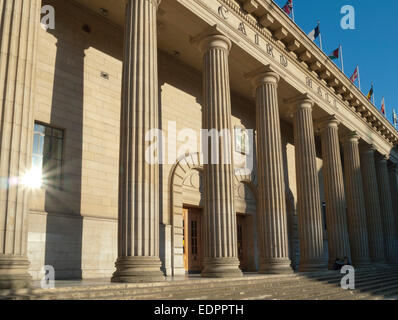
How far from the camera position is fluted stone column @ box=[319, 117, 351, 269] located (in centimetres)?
2278

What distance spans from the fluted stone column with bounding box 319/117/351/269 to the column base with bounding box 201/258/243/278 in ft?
35.1

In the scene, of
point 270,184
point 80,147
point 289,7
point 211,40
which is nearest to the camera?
point 80,147

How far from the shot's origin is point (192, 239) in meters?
19.6

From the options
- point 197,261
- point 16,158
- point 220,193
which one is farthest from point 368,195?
point 16,158

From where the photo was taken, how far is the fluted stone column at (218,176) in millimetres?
14023

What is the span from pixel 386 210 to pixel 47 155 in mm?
26040

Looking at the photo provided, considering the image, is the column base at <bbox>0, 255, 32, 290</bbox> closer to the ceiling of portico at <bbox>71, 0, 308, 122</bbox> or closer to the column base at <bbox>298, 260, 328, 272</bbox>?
the ceiling of portico at <bbox>71, 0, 308, 122</bbox>

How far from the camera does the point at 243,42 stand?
682 inches

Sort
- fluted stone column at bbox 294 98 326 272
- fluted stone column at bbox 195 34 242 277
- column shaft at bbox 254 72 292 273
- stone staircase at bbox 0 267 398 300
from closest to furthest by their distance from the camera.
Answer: stone staircase at bbox 0 267 398 300 < fluted stone column at bbox 195 34 242 277 < column shaft at bbox 254 72 292 273 < fluted stone column at bbox 294 98 326 272

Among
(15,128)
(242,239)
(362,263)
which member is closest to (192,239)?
(242,239)

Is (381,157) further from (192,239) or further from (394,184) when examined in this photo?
(192,239)

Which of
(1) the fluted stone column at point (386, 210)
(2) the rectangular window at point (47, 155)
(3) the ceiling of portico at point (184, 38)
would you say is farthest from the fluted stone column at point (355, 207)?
(2) the rectangular window at point (47, 155)

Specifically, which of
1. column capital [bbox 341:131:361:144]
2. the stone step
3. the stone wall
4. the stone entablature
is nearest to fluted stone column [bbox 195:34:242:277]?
the stone entablature
